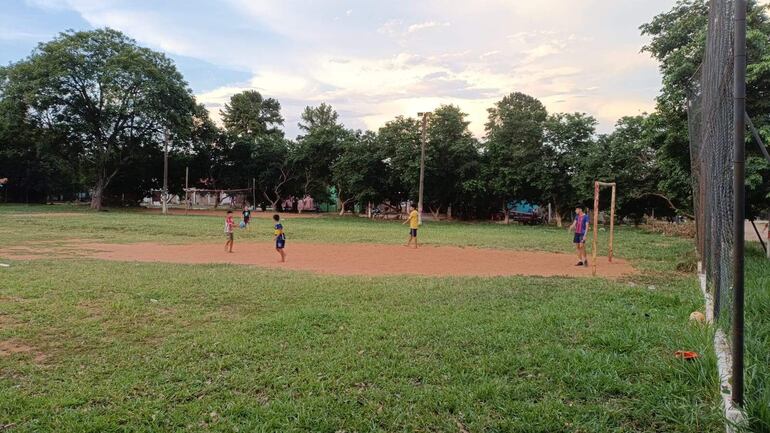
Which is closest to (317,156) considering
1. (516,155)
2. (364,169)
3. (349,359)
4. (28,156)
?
(364,169)

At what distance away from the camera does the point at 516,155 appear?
117 feet

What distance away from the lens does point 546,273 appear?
38.3 ft

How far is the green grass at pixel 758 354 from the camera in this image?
319cm

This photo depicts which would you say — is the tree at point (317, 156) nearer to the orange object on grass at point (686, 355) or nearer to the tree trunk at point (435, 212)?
the tree trunk at point (435, 212)

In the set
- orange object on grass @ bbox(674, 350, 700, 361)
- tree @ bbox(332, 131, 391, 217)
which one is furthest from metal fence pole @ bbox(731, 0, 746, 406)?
tree @ bbox(332, 131, 391, 217)

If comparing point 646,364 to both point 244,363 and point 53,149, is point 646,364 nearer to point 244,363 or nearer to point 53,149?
point 244,363

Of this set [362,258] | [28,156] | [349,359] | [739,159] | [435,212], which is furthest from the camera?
[28,156]

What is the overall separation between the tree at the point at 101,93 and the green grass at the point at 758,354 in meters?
40.2

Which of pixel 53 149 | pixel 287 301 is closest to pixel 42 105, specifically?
pixel 53 149

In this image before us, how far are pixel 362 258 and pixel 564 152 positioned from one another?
982 inches

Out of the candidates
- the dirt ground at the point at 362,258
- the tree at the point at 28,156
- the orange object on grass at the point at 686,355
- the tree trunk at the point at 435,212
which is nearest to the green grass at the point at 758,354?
the orange object on grass at the point at 686,355

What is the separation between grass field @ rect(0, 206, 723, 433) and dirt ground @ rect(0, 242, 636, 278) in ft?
10.1

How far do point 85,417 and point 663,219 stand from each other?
42118 mm

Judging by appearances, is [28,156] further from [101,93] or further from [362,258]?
[362,258]
